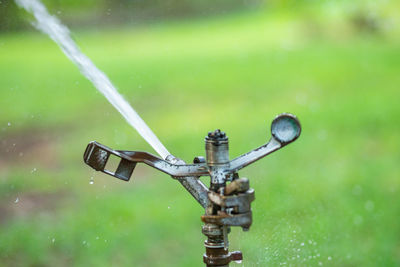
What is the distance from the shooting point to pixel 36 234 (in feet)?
13.4

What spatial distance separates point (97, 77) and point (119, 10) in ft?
25.2

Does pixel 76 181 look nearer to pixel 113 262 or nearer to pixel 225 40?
pixel 113 262

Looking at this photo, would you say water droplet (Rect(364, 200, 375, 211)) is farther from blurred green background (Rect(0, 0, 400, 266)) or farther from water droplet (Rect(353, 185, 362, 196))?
water droplet (Rect(353, 185, 362, 196))

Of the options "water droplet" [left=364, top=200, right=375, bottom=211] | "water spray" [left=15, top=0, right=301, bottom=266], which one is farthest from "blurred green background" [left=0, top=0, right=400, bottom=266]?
"water spray" [left=15, top=0, right=301, bottom=266]

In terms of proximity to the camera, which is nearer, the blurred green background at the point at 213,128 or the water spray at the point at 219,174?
the water spray at the point at 219,174

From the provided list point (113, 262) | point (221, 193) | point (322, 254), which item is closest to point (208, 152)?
point (221, 193)

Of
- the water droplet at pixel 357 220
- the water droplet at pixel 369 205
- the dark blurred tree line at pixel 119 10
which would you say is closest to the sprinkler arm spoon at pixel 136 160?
the dark blurred tree line at pixel 119 10

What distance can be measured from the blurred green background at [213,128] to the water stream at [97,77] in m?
0.48

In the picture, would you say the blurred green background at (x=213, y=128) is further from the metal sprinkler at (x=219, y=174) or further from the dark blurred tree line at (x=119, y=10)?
the metal sprinkler at (x=219, y=174)

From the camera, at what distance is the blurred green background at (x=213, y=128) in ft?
12.2

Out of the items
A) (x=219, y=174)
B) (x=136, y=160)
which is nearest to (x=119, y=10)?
(x=136, y=160)

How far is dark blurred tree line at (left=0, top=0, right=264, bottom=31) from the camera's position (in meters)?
3.75

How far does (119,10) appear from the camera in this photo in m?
9.88

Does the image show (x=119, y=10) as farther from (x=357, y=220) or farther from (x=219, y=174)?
(x=219, y=174)
